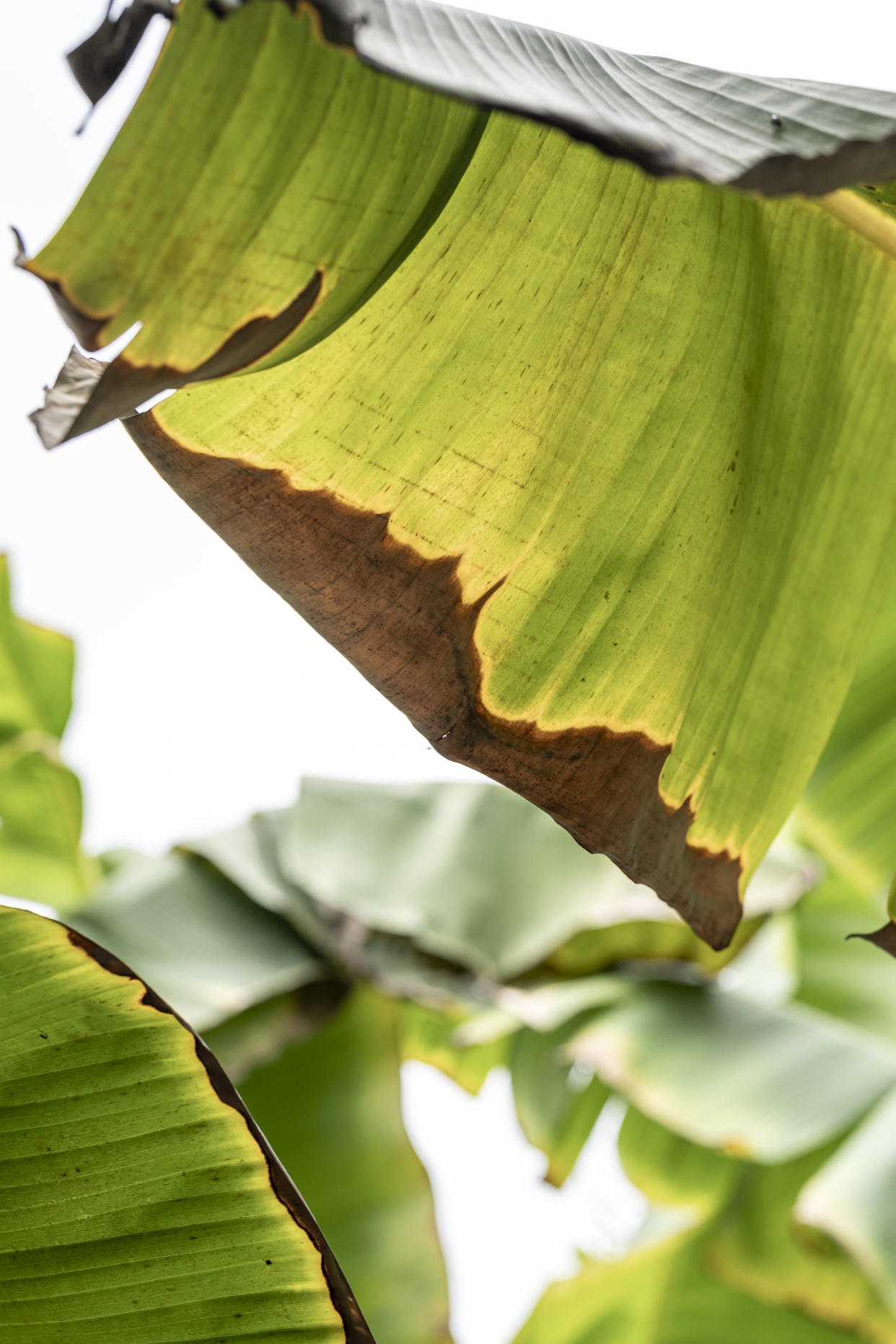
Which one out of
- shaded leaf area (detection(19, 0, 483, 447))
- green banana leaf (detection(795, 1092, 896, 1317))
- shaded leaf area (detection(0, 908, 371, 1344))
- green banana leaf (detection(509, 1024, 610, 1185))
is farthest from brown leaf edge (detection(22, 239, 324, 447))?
green banana leaf (detection(509, 1024, 610, 1185))

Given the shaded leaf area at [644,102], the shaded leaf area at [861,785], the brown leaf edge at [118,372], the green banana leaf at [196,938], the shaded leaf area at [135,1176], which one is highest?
the shaded leaf area at [644,102]

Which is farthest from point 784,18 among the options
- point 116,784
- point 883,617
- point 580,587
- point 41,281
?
point 116,784

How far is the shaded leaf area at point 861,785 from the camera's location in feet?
1.70

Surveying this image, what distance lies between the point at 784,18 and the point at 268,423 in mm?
943

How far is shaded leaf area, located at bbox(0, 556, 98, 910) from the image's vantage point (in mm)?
974

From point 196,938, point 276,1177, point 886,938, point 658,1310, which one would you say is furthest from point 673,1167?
point 276,1177

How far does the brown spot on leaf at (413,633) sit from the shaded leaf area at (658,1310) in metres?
0.68

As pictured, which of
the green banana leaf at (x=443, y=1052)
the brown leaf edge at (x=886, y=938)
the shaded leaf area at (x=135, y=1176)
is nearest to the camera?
the shaded leaf area at (x=135, y=1176)

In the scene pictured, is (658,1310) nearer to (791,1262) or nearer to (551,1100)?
(791,1262)

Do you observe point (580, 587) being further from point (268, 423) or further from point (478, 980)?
point (478, 980)

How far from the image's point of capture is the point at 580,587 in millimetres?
363

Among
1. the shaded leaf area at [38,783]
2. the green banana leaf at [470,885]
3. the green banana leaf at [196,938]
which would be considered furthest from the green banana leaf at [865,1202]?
the shaded leaf area at [38,783]

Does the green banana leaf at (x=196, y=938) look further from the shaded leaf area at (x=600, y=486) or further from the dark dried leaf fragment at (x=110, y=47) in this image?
the dark dried leaf fragment at (x=110, y=47)

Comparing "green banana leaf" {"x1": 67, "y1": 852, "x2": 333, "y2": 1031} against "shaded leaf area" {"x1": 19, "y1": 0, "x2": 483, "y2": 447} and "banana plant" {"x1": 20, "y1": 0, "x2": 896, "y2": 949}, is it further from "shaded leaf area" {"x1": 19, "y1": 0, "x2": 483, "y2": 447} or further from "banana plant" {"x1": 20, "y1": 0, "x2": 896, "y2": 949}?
"shaded leaf area" {"x1": 19, "y1": 0, "x2": 483, "y2": 447}
